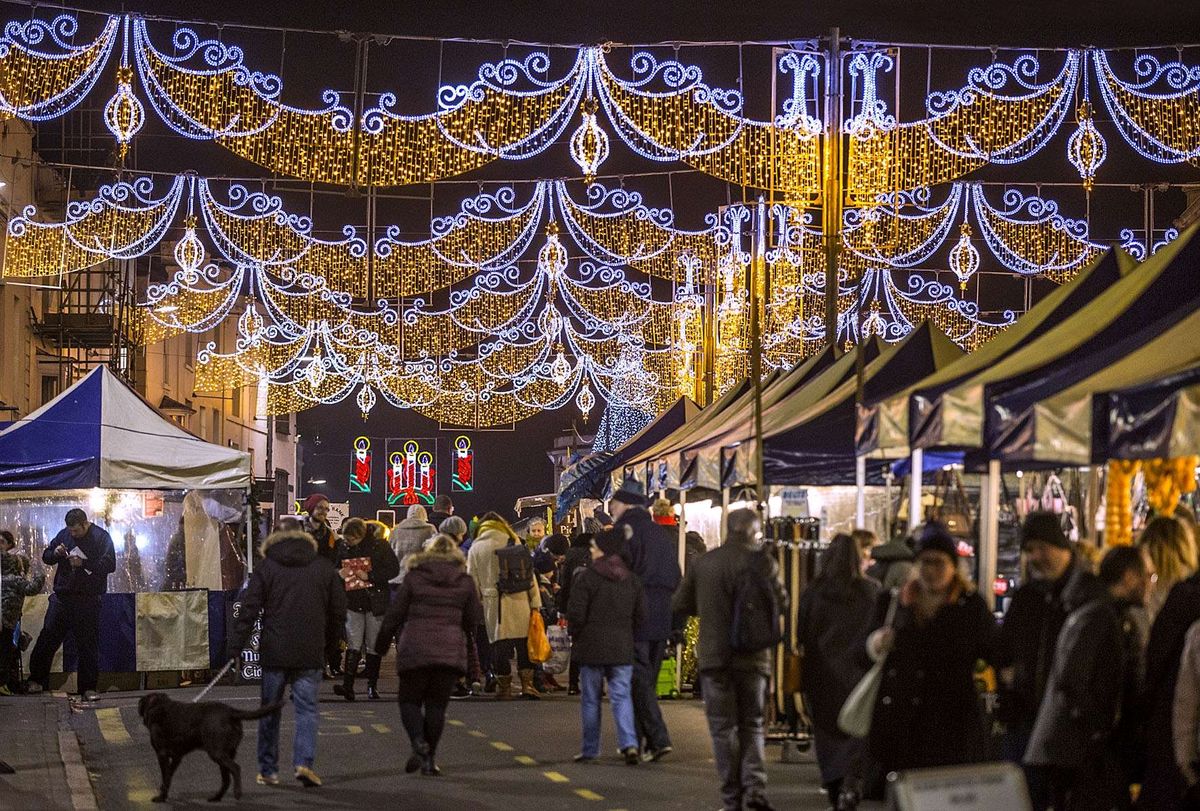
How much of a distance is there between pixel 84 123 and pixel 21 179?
214 centimetres

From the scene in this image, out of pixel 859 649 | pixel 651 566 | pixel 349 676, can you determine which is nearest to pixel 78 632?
pixel 349 676

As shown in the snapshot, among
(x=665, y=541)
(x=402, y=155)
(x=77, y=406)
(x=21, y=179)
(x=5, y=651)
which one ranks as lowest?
(x=5, y=651)

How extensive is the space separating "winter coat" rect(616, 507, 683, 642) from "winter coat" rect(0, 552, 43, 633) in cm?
837

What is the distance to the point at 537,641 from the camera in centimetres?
1947

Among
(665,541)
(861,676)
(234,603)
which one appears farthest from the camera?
(234,603)

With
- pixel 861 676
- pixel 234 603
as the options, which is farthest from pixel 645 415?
pixel 861 676

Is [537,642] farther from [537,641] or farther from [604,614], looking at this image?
[604,614]

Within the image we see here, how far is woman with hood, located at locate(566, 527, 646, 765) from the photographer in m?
13.6

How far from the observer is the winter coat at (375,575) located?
2038cm

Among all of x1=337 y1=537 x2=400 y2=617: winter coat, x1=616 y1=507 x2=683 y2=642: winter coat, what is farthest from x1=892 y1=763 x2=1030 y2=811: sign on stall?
x1=337 y1=537 x2=400 y2=617: winter coat

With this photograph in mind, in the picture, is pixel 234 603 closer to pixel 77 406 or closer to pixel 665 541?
pixel 77 406

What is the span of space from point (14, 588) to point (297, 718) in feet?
27.9

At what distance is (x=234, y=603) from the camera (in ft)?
72.2

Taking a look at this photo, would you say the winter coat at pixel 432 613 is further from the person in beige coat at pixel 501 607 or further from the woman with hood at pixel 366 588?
the woman with hood at pixel 366 588
